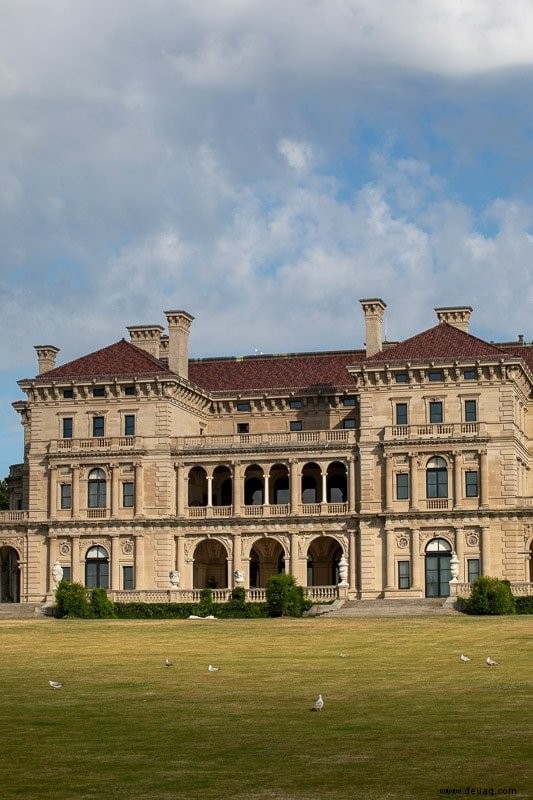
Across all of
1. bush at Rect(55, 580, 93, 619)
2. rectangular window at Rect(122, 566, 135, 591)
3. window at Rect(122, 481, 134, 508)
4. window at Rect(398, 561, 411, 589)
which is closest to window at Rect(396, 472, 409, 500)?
window at Rect(398, 561, 411, 589)

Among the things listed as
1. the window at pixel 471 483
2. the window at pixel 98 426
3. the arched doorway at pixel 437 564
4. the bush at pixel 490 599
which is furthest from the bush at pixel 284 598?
the window at pixel 98 426

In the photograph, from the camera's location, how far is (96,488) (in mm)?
92000

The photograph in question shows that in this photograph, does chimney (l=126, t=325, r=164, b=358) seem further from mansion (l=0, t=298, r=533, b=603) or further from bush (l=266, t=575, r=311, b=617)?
bush (l=266, t=575, r=311, b=617)

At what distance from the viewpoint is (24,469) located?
331ft

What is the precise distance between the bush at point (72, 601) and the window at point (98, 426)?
1523 cm

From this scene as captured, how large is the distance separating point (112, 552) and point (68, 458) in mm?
6384

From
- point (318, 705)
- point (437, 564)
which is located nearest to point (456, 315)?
point (437, 564)

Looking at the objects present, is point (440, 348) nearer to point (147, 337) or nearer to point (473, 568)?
point (473, 568)

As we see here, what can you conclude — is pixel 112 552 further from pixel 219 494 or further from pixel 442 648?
pixel 442 648

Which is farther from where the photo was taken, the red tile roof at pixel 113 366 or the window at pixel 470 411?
the red tile roof at pixel 113 366

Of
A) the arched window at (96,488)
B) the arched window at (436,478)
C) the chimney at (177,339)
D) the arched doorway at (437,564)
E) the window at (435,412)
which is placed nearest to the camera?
the arched doorway at (437,564)

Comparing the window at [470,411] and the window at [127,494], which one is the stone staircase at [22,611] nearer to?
the window at [127,494]

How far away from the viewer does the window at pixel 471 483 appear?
3398 inches

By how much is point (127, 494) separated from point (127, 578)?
504 cm
